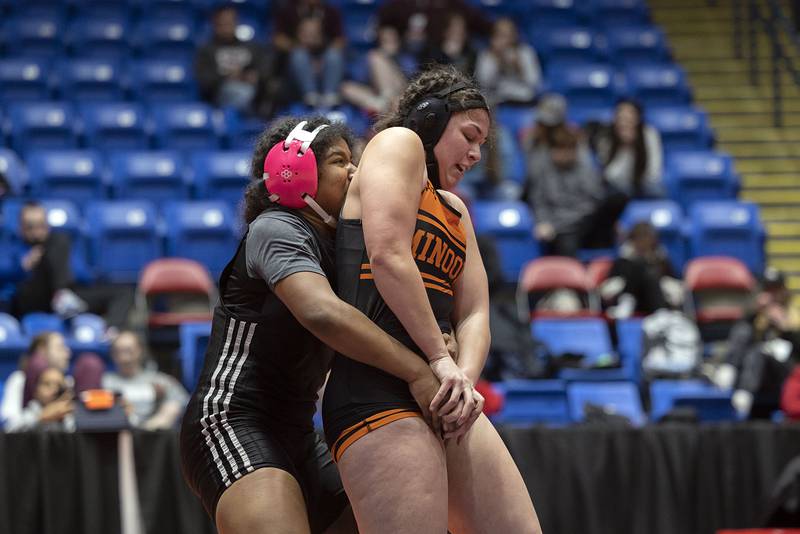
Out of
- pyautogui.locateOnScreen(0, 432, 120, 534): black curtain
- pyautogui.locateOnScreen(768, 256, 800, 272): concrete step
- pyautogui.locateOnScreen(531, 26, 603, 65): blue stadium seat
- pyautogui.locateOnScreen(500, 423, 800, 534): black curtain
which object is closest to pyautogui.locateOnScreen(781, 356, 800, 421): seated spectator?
pyautogui.locateOnScreen(500, 423, 800, 534): black curtain

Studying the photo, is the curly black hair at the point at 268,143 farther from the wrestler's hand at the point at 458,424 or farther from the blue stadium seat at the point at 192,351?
the blue stadium seat at the point at 192,351

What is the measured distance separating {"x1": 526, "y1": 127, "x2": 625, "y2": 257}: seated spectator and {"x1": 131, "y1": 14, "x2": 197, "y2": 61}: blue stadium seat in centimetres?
393

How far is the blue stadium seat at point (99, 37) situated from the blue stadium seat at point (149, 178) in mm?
2081

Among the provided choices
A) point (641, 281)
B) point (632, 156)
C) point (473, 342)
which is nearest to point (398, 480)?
point (473, 342)

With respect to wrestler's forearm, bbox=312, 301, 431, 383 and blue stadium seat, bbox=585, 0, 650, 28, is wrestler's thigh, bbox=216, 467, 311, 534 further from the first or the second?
blue stadium seat, bbox=585, 0, 650, 28

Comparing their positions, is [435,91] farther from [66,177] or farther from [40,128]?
[40,128]

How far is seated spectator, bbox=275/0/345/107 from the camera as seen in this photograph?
11.5 meters

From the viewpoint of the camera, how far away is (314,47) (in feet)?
38.3

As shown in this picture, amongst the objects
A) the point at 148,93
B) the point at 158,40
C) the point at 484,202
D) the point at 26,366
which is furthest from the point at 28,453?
the point at 158,40

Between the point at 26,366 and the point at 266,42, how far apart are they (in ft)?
19.2

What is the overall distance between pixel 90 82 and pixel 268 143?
8.63 metres

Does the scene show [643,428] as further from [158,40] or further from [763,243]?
[158,40]

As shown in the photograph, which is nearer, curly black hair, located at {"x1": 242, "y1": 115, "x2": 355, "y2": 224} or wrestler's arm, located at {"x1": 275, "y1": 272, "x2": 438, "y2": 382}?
wrestler's arm, located at {"x1": 275, "y1": 272, "x2": 438, "y2": 382}

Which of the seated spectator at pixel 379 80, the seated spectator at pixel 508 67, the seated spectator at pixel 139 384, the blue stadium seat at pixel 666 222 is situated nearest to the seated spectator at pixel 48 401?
the seated spectator at pixel 139 384
